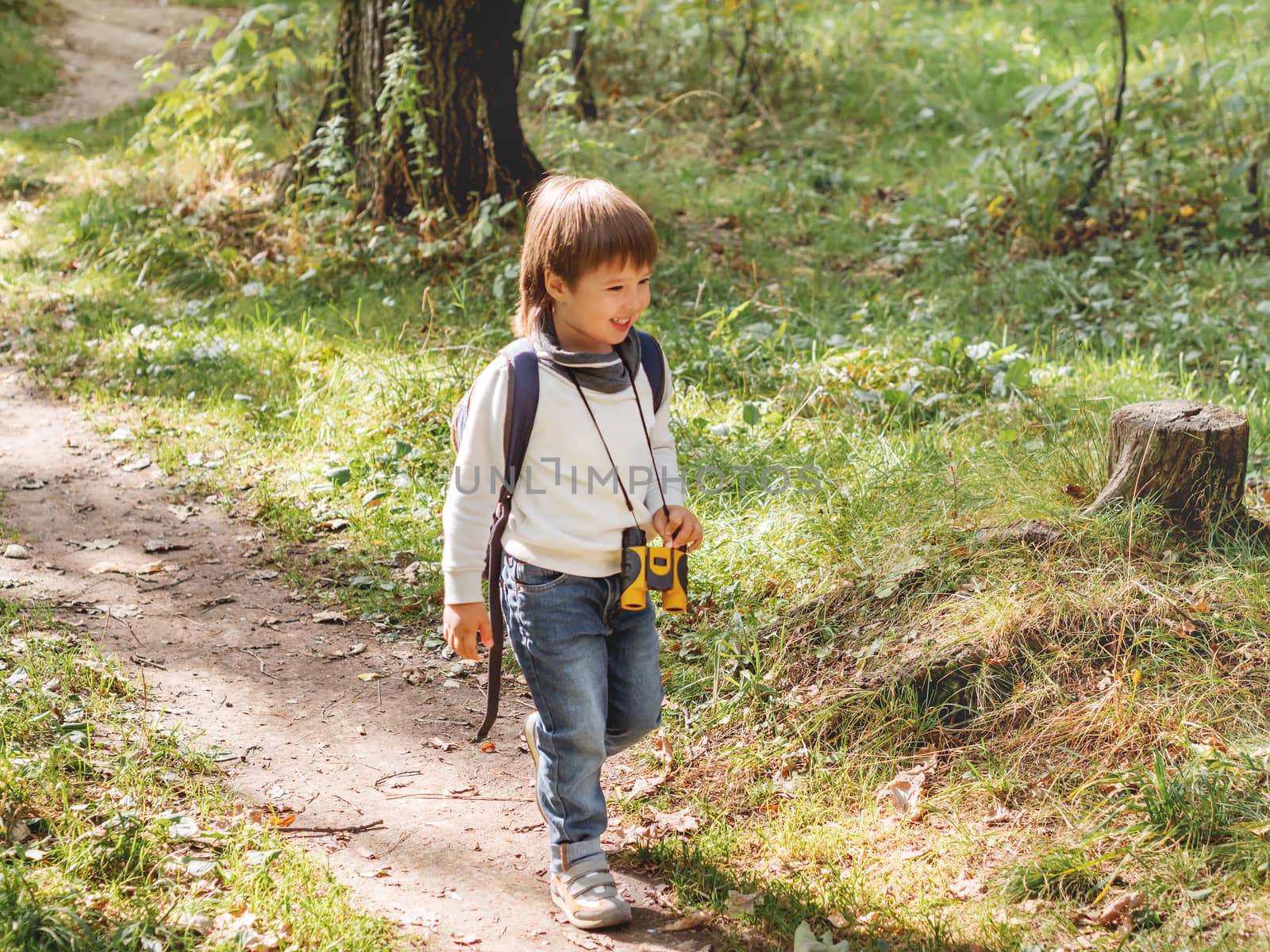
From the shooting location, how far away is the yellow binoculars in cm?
278

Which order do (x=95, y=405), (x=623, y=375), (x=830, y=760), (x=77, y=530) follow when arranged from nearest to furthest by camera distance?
(x=623, y=375)
(x=830, y=760)
(x=77, y=530)
(x=95, y=405)

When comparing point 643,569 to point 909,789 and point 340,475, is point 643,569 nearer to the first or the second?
point 909,789

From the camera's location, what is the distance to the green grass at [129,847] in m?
2.67

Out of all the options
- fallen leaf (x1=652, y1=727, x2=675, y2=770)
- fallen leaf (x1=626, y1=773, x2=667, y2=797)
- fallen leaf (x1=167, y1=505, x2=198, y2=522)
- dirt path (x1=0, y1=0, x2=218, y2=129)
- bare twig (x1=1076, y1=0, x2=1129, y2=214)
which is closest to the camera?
fallen leaf (x1=626, y1=773, x2=667, y2=797)

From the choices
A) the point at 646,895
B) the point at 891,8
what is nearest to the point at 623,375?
the point at 646,895

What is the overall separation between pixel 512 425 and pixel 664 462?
1.50 feet

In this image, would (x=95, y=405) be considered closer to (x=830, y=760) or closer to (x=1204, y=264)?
(x=830, y=760)

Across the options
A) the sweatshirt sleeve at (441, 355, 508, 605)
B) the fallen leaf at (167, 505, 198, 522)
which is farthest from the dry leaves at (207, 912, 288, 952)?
the fallen leaf at (167, 505, 198, 522)

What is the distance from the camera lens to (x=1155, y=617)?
355 centimetres

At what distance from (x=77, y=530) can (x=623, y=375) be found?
127 inches

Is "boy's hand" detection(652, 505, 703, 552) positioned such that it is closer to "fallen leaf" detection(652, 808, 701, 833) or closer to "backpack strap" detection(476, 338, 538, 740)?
"backpack strap" detection(476, 338, 538, 740)

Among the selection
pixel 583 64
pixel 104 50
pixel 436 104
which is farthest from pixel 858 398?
pixel 104 50

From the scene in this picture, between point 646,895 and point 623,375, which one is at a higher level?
point 623,375

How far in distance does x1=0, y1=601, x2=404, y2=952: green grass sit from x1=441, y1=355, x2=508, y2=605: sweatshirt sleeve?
2.82 ft
